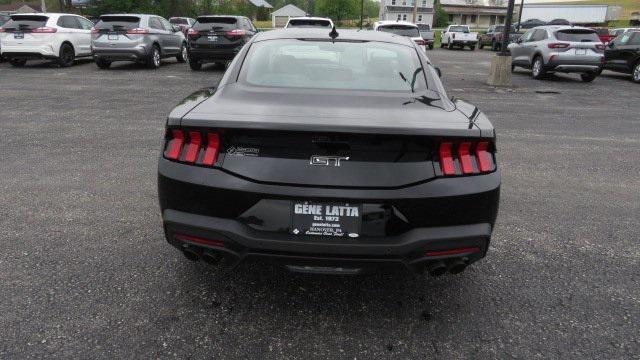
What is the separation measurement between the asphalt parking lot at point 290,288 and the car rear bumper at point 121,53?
9.94 metres

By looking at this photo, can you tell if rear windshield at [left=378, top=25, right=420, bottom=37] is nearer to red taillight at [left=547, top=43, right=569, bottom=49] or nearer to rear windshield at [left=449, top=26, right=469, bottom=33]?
red taillight at [left=547, top=43, right=569, bottom=49]

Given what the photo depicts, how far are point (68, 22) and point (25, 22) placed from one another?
1.42 meters

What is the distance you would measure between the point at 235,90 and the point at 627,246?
3.25m

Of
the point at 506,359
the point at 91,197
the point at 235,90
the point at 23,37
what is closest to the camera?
the point at 506,359

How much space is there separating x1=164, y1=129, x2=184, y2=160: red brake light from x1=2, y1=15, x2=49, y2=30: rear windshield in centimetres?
1522

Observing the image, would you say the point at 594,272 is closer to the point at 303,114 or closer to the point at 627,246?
the point at 627,246

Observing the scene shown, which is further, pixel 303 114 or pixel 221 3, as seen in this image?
pixel 221 3

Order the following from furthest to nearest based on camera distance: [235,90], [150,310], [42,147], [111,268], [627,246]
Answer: [42,147] < [627,246] < [111,268] < [235,90] < [150,310]

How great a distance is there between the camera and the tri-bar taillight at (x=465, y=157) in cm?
253

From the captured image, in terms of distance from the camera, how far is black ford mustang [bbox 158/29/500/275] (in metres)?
2.46

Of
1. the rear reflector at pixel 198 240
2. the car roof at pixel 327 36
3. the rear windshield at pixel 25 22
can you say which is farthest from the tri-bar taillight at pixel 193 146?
the rear windshield at pixel 25 22

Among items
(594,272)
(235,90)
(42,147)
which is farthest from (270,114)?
(42,147)

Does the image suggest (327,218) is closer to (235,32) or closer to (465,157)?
(465,157)

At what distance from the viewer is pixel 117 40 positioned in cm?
1509
